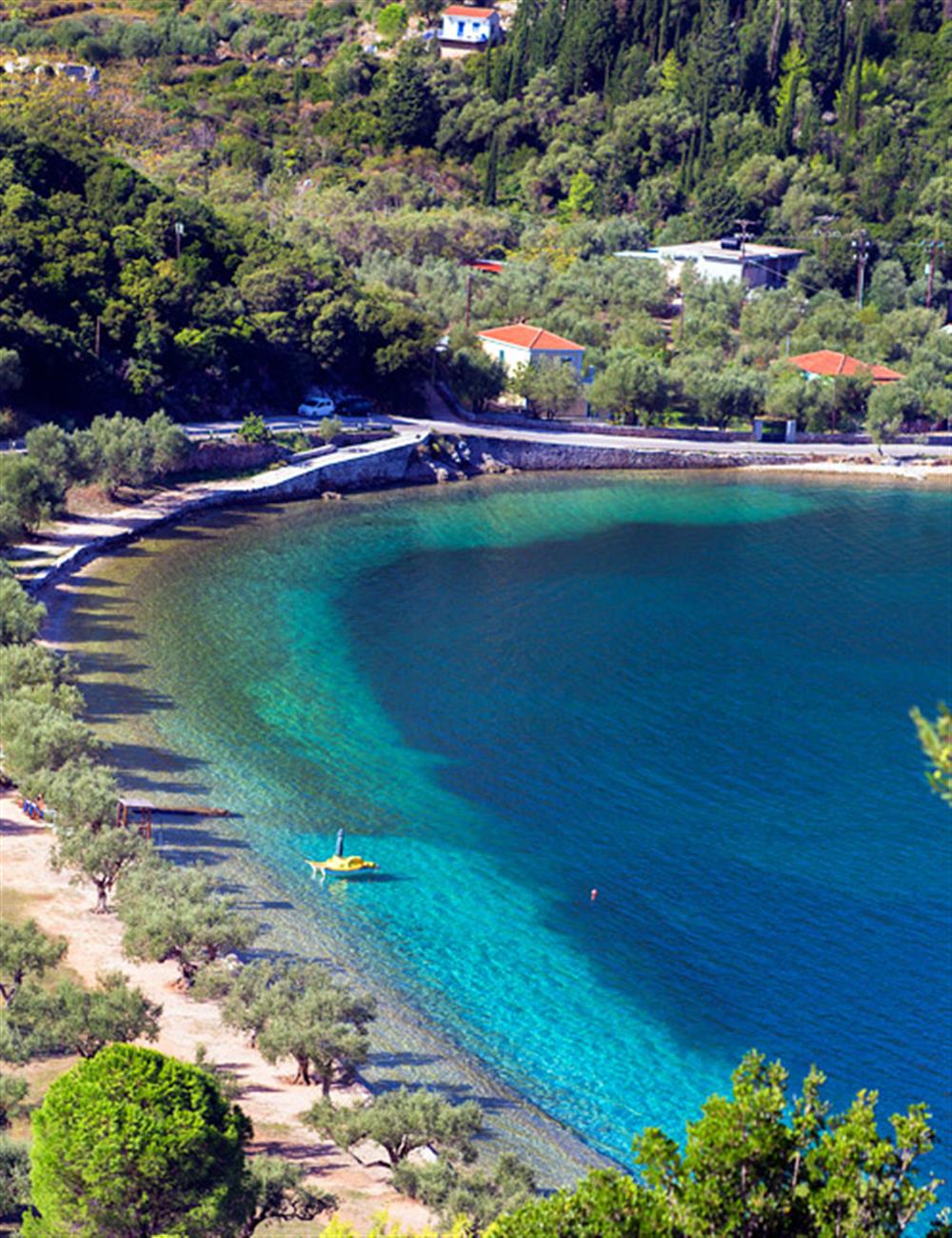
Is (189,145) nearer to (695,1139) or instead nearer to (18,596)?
(18,596)

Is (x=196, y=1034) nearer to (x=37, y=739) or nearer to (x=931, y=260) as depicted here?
(x=37, y=739)

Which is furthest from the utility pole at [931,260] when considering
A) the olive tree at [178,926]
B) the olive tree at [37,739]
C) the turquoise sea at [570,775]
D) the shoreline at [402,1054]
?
the olive tree at [178,926]

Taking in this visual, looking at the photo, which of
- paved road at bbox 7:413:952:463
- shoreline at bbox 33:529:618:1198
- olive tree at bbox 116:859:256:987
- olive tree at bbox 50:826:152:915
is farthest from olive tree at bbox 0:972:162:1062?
paved road at bbox 7:413:952:463

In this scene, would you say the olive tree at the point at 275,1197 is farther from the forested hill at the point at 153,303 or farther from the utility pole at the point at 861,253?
the utility pole at the point at 861,253

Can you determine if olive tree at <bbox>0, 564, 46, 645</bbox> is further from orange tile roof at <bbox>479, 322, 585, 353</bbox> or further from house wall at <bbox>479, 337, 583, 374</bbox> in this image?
orange tile roof at <bbox>479, 322, 585, 353</bbox>

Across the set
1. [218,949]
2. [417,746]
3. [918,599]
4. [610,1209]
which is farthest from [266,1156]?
[918,599]

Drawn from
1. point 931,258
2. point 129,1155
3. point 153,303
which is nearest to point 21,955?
point 129,1155
